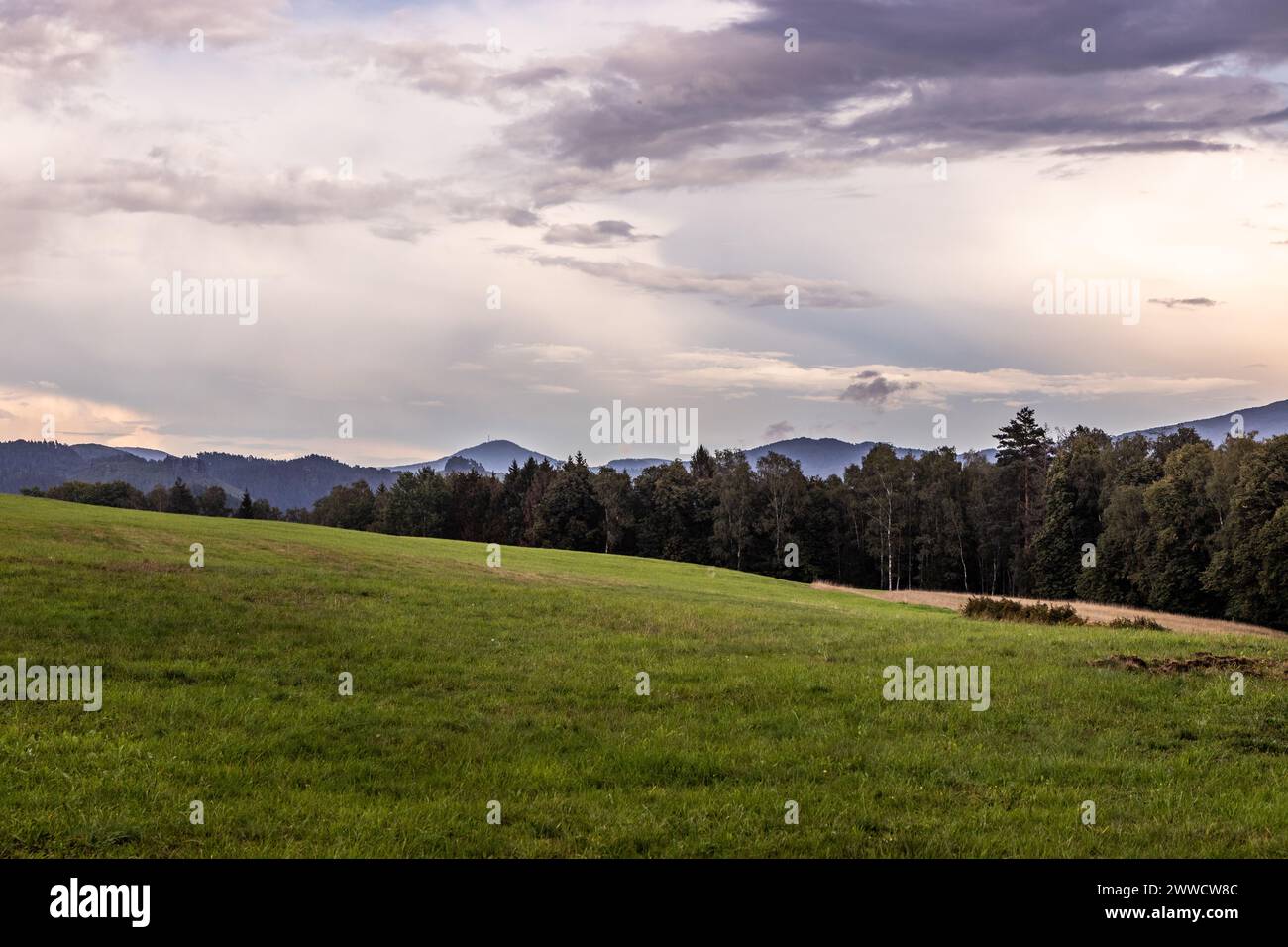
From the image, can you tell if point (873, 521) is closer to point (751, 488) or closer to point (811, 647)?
point (751, 488)

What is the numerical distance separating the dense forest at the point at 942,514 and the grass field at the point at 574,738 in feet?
210

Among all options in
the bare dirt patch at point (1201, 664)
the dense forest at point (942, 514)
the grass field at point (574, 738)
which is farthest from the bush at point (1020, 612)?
the dense forest at point (942, 514)

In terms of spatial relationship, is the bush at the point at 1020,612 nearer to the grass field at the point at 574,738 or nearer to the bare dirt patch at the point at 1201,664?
the grass field at the point at 574,738

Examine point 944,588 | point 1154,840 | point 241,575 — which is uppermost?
point 241,575

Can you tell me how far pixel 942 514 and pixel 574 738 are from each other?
104m

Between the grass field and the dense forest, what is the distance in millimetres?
64102

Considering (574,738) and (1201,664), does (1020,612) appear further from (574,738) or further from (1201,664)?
(574,738)

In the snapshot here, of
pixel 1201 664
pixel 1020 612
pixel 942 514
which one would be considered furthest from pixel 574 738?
pixel 942 514

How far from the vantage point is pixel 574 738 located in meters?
13.6

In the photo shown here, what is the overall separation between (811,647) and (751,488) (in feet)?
320

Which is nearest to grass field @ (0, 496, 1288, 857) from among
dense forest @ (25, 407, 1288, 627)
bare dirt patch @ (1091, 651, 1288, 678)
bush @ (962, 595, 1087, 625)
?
bare dirt patch @ (1091, 651, 1288, 678)

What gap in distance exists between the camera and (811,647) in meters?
23.0

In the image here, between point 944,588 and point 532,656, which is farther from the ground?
point 532,656
